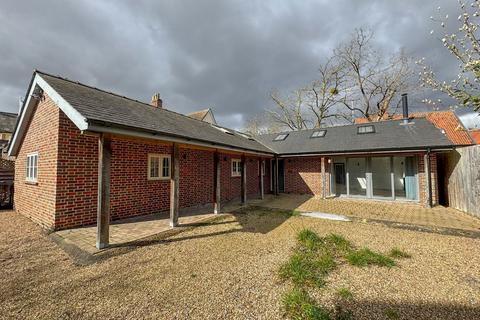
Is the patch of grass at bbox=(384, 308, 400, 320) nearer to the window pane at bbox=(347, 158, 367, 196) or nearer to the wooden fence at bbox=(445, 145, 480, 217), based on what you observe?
the wooden fence at bbox=(445, 145, 480, 217)

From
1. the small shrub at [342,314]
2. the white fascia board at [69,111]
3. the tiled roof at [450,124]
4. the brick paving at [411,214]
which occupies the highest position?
the tiled roof at [450,124]

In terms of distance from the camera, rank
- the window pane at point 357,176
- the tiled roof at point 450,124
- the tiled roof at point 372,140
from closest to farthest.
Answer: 1. the tiled roof at point 372,140
2. the window pane at point 357,176
3. the tiled roof at point 450,124

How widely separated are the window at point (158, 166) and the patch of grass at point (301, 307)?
620 cm

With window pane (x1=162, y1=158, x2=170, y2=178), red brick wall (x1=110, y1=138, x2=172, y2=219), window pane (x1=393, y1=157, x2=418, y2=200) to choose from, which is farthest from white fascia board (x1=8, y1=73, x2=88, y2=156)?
window pane (x1=393, y1=157, x2=418, y2=200)

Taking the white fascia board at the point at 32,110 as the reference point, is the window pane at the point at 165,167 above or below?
below

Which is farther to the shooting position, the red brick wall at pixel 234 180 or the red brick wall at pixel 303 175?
the red brick wall at pixel 303 175

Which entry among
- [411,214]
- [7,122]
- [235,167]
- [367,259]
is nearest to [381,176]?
[411,214]

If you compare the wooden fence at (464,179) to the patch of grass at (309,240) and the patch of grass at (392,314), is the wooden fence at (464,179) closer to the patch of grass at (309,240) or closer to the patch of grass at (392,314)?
the patch of grass at (309,240)

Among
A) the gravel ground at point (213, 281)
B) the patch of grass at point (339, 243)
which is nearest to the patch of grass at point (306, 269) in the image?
the gravel ground at point (213, 281)

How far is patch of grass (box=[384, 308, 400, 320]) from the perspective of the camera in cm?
246

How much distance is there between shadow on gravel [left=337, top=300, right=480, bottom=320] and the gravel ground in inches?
0.5

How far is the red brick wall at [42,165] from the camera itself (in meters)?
5.61

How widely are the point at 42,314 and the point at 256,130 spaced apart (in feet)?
107

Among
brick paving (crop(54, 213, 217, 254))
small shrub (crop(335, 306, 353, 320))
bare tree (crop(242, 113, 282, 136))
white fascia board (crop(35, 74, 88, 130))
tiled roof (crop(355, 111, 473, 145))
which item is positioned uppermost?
bare tree (crop(242, 113, 282, 136))
